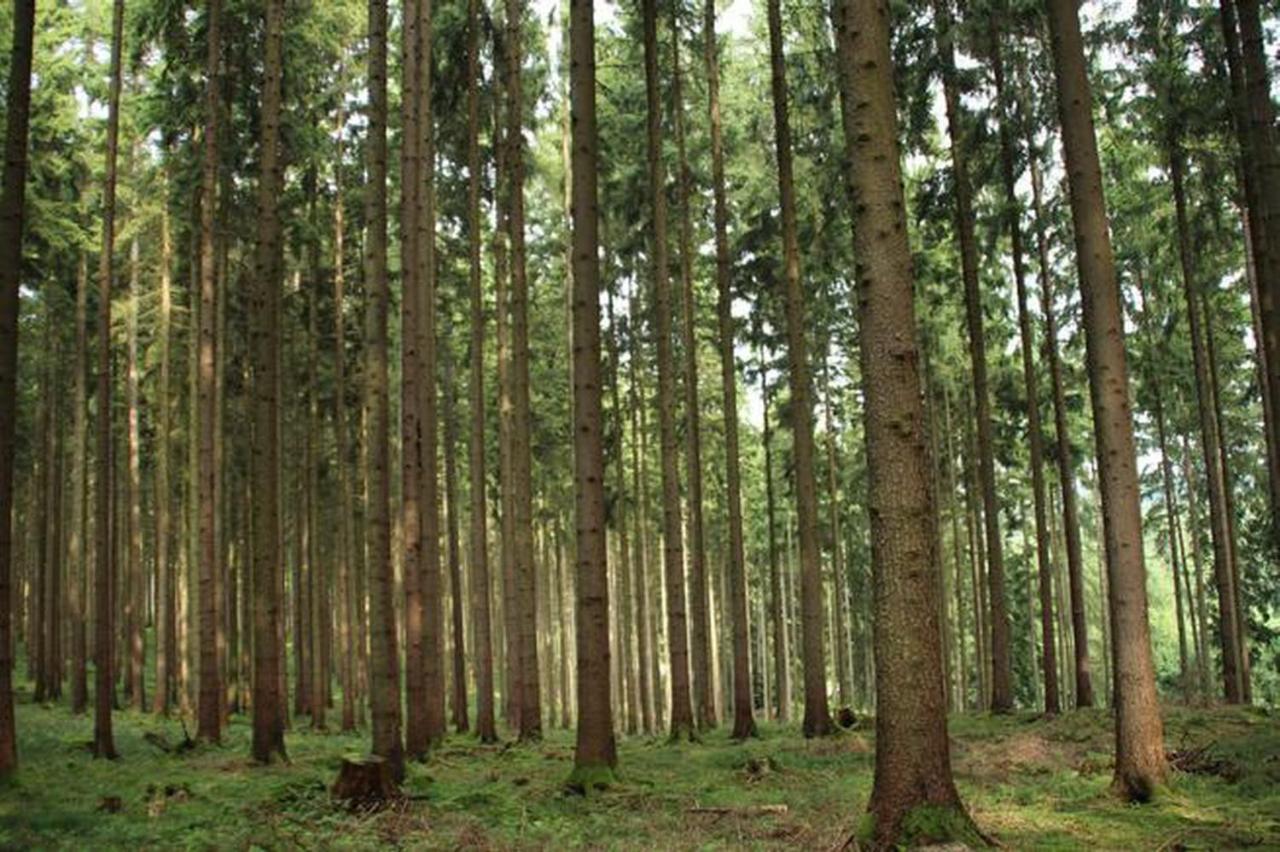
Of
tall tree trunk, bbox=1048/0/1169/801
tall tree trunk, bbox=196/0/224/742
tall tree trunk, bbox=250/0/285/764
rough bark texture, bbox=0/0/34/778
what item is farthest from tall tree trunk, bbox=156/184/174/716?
tall tree trunk, bbox=1048/0/1169/801

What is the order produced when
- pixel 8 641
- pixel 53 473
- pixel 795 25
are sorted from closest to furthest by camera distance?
pixel 8 641
pixel 795 25
pixel 53 473

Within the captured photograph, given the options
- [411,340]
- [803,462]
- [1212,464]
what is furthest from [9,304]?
[1212,464]

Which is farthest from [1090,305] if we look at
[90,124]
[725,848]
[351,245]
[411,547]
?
[90,124]

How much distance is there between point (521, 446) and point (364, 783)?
7453 millimetres

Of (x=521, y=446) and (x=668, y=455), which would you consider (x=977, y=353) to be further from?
(x=521, y=446)

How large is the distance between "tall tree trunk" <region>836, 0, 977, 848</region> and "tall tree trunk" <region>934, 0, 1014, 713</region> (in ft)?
40.4

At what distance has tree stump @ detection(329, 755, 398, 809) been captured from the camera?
9.34 metres

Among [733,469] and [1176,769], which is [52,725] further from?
[1176,769]

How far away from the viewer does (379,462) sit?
452 inches

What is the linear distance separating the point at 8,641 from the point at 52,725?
36.0 ft

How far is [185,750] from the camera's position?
1475 centimetres

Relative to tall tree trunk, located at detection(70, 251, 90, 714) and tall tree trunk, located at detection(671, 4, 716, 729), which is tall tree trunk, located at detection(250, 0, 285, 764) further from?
tall tree trunk, located at detection(70, 251, 90, 714)

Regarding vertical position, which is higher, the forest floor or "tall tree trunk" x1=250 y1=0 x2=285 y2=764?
"tall tree trunk" x1=250 y1=0 x2=285 y2=764

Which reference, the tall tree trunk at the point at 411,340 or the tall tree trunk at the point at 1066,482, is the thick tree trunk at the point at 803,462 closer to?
the tall tree trunk at the point at 1066,482
